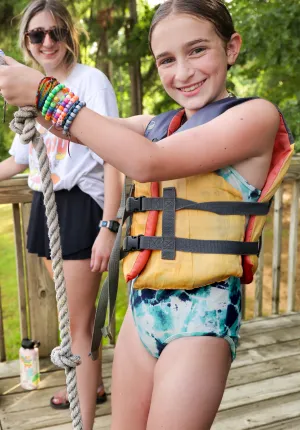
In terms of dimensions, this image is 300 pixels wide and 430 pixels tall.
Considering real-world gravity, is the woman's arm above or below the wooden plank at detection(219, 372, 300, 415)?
above

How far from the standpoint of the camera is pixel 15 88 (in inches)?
47.2

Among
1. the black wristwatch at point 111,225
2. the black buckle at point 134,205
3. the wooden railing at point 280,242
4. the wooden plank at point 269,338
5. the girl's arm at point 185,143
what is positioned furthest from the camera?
the wooden railing at point 280,242

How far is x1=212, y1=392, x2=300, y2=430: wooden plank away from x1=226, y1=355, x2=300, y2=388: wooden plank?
23 cm

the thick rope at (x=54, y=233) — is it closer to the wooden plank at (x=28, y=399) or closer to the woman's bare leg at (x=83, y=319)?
the woman's bare leg at (x=83, y=319)

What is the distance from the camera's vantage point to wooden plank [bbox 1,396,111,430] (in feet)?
8.02

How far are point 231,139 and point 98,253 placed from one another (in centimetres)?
99

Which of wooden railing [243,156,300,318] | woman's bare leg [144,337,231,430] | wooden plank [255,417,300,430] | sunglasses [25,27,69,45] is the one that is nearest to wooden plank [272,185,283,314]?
wooden railing [243,156,300,318]

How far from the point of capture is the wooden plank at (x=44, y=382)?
2.75 m

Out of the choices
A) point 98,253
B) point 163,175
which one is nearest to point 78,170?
point 98,253

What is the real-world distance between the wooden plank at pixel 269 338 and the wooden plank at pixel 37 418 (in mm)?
1065

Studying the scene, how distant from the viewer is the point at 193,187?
4.24ft

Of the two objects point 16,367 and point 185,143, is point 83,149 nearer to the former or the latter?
point 185,143

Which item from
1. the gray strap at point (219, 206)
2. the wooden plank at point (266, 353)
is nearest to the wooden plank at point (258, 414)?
the wooden plank at point (266, 353)

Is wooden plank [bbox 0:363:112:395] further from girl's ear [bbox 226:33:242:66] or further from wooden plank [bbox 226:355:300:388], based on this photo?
girl's ear [bbox 226:33:242:66]
